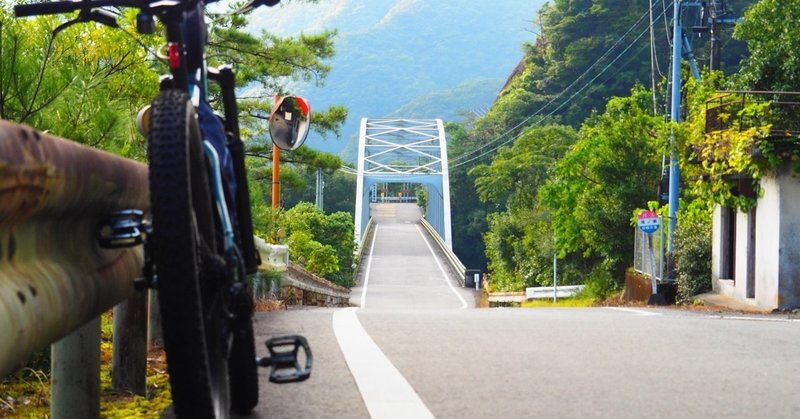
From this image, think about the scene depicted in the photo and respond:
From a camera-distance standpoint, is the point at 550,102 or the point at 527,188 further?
the point at 550,102

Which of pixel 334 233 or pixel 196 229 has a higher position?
pixel 196 229

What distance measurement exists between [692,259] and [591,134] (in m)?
15.0

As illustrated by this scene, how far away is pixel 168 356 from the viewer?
7.70 ft

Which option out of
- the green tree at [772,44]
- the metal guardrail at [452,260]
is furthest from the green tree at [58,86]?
the metal guardrail at [452,260]

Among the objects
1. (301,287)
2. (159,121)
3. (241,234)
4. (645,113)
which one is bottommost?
(301,287)

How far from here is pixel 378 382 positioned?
Answer: 15.9ft

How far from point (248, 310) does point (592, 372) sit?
8.62ft

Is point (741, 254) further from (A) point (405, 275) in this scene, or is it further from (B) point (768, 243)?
(A) point (405, 275)

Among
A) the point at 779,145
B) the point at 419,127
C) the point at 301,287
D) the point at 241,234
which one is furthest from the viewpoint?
the point at 419,127

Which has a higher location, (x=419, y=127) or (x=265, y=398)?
(x=419, y=127)

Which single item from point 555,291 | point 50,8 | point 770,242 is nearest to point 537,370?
point 50,8

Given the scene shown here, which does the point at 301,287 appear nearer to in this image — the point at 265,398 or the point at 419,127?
the point at 265,398

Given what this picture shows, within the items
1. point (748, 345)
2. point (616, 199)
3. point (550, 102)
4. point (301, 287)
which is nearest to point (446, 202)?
point (550, 102)

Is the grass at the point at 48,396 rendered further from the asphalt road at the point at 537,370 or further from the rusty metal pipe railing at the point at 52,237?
the rusty metal pipe railing at the point at 52,237
